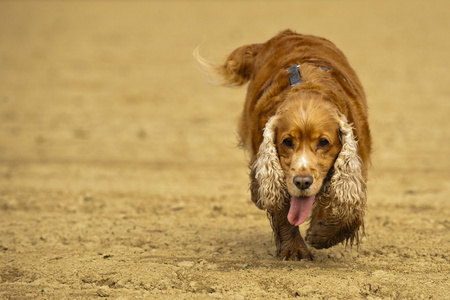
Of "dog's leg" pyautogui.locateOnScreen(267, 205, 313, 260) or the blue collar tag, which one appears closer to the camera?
the blue collar tag

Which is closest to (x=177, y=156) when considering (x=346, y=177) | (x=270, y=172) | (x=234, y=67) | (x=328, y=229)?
(x=234, y=67)

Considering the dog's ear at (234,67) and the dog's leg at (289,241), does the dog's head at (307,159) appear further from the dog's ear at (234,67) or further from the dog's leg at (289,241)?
the dog's ear at (234,67)

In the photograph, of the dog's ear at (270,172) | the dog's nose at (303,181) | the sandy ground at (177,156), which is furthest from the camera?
the sandy ground at (177,156)

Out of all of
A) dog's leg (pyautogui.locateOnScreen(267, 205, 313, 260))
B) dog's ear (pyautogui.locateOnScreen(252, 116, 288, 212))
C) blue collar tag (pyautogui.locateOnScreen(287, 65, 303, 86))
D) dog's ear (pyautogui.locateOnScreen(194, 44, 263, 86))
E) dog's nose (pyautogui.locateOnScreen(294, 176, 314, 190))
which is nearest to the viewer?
dog's nose (pyautogui.locateOnScreen(294, 176, 314, 190))

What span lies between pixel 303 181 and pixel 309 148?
253mm

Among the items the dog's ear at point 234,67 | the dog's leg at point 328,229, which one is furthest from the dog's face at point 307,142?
the dog's ear at point 234,67

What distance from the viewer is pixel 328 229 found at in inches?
185

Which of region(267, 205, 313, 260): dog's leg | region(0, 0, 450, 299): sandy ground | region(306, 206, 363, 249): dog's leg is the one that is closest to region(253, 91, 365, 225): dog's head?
region(306, 206, 363, 249): dog's leg

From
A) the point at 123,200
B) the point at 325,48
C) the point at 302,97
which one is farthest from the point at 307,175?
the point at 123,200

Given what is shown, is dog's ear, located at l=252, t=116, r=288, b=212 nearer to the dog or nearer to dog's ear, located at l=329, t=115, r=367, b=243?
the dog

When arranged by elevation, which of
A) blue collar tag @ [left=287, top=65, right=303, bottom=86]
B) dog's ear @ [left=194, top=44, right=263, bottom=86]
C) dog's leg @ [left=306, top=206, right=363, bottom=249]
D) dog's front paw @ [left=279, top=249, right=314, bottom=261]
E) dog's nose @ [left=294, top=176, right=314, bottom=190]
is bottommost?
dog's front paw @ [left=279, top=249, right=314, bottom=261]

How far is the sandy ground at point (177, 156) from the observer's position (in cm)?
449

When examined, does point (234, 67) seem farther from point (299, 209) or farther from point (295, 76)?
point (299, 209)

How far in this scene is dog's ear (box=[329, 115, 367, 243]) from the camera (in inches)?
169
